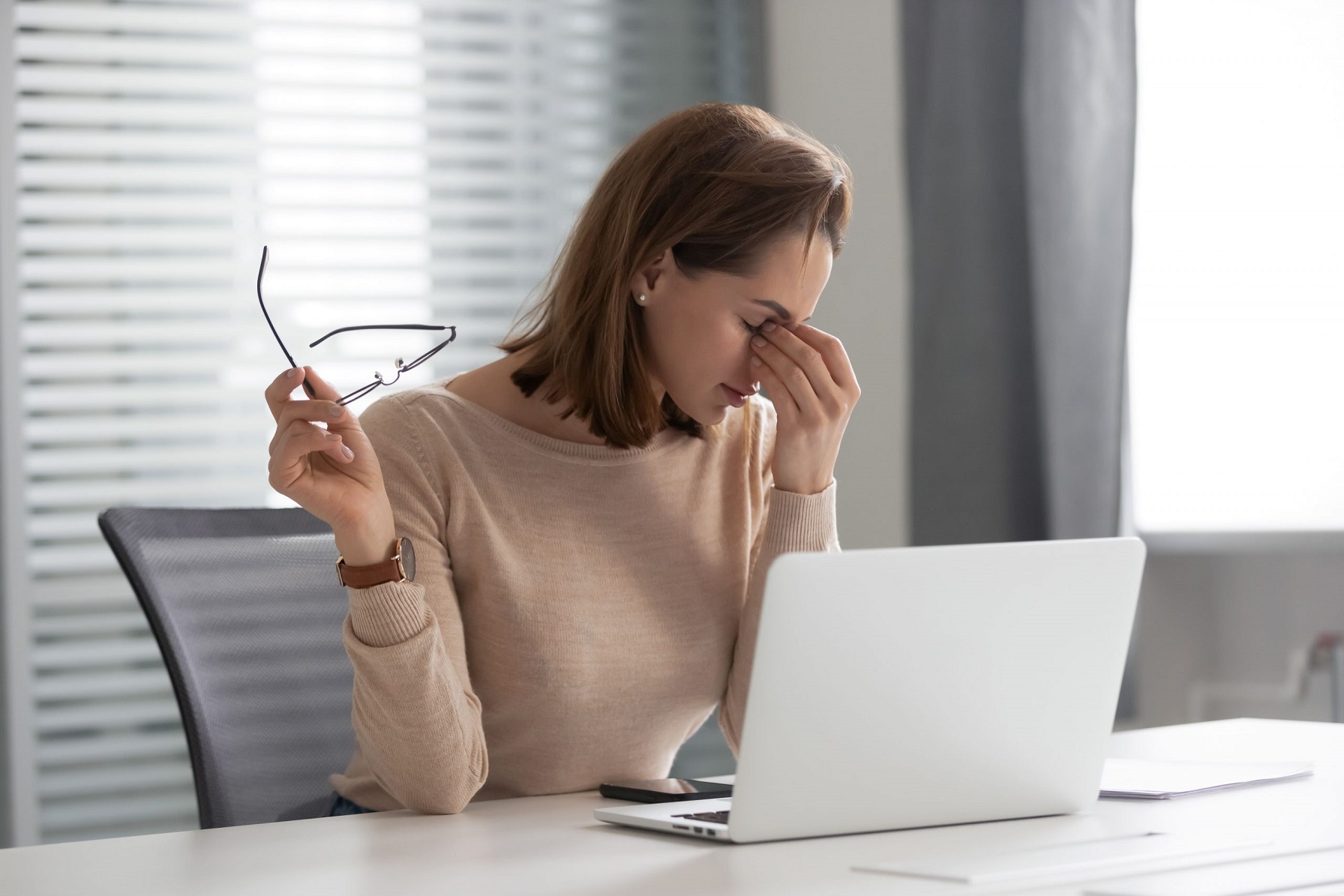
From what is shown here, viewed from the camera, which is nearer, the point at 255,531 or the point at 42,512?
the point at 255,531

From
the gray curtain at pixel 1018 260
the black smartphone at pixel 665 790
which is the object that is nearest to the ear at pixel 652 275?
the black smartphone at pixel 665 790

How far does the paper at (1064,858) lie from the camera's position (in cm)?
81

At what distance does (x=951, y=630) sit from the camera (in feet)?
2.94

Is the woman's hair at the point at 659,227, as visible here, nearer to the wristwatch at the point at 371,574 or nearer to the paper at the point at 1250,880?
the wristwatch at the point at 371,574

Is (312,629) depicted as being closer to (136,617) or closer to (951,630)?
(951,630)

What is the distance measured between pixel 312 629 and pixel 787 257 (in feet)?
1.95

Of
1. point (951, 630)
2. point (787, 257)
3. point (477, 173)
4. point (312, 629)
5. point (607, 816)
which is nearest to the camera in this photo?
point (951, 630)

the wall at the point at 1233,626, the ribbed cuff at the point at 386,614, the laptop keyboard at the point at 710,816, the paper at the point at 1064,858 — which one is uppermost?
the ribbed cuff at the point at 386,614

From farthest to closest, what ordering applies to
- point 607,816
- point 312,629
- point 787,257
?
1. point 312,629
2. point 787,257
3. point 607,816

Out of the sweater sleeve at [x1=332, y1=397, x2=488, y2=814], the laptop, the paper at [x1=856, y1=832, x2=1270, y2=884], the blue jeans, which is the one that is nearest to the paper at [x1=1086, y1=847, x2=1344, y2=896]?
the paper at [x1=856, y1=832, x2=1270, y2=884]

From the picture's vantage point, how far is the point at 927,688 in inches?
35.4

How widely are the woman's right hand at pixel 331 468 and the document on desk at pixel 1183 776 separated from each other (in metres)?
0.59

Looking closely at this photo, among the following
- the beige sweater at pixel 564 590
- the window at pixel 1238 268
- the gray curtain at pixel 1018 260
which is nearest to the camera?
the beige sweater at pixel 564 590

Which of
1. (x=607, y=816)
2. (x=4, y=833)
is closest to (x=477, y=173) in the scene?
(x=4, y=833)
